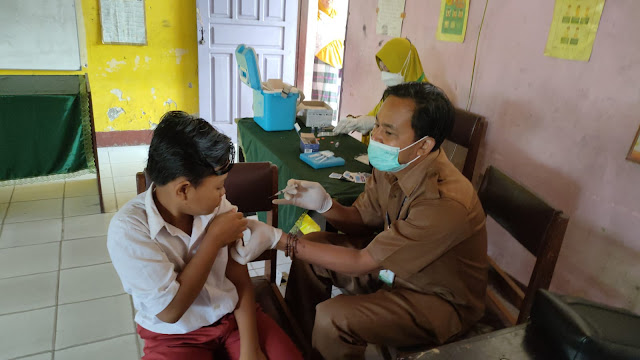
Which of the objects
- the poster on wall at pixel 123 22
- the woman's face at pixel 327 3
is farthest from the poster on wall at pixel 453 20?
the poster on wall at pixel 123 22

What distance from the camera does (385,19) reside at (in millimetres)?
3352

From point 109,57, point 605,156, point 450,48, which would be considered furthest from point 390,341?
point 109,57

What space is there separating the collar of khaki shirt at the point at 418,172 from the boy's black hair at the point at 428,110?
66 millimetres

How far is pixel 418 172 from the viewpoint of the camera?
129cm

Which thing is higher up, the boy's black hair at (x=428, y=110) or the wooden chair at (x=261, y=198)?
the boy's black hair at (x=428, y=110)

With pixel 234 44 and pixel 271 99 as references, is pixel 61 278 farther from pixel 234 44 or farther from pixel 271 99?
pixel 234 44

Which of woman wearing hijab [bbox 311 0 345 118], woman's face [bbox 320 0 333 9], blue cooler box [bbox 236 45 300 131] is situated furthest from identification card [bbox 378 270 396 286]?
woman's face [bbox 320 0 333 9]

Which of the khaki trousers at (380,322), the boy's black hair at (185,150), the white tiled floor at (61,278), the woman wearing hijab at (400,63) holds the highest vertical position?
the woman wearing hijab at (400,63)

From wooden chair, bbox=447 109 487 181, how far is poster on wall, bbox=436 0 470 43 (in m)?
0.54

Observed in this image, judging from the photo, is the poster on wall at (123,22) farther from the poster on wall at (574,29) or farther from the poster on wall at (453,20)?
the poster on wall at (574,29)

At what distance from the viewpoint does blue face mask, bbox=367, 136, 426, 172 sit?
4.42ft

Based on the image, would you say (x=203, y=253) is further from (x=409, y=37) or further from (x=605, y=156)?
(x=409, y=37)

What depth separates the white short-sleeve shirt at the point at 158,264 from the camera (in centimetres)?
97

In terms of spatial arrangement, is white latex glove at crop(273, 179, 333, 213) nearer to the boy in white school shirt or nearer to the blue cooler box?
the boy in white school shirt
